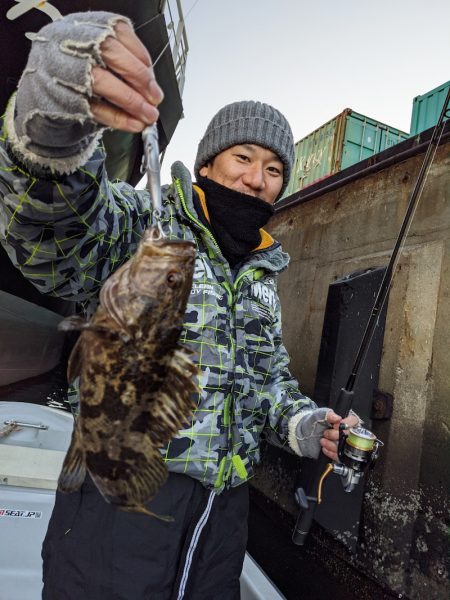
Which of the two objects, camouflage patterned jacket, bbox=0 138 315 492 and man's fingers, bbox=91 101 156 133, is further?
camouflage patterned jacket, bbox=0 138 315 492

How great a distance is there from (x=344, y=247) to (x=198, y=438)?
20.2 ft

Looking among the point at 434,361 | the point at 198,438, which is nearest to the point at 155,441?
the point at 198,438

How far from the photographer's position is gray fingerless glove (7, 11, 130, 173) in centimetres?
122

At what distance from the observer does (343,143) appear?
1088 centimetres

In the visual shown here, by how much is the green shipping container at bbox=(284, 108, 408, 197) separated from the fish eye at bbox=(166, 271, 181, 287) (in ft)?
31.8

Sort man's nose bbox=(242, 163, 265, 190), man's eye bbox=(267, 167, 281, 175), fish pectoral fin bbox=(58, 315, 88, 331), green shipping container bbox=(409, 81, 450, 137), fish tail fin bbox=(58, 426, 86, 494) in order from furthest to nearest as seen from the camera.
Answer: green shipping container bbox=(409, 81, 450, 137), man's eye bbox=(267, 167, 281, 175), man's nose bbox=(242, 163, 265, 190), fish tail fin bbox=(58, 426, 86, 494), fish pectoral fin bbox=(58, 315, 88, 331)

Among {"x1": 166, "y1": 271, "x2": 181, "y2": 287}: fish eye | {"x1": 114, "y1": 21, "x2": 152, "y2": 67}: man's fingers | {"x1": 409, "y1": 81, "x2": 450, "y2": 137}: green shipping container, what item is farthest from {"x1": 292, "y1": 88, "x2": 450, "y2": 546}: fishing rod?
{"x1": 409, "y1": 81, "x2": 450, "y2": 137}: green shipping container

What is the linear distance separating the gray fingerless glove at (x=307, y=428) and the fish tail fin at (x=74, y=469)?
1.47 metres

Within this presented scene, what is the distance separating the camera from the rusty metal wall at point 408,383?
4.83 meters

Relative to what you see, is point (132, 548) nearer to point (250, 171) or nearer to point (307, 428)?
point (307, 428)

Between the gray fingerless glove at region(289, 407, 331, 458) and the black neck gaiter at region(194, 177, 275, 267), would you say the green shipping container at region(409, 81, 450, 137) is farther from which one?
the gray fingerless glove at region(289, 407, 331, 458)

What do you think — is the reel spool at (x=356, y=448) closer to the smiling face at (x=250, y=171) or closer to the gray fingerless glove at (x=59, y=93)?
the smiling face at (x=250, y=171)

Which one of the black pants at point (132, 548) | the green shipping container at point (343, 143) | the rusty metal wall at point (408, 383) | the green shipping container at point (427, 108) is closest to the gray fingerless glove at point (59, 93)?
the black pants at point (132, 548)

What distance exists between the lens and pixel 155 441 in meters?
1.60
